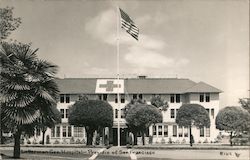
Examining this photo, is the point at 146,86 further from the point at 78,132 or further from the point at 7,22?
the point at 7,22

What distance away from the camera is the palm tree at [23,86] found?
2306 cm

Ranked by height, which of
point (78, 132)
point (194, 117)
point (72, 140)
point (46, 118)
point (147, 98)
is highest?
point (147, 98)

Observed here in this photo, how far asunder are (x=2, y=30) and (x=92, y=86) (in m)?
37.6

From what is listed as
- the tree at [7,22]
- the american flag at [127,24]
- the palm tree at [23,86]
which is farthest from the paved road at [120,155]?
the american flag at [127,24]

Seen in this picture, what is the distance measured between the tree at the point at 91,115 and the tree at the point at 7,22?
23.1 metres

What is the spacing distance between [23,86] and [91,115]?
24.3 meters

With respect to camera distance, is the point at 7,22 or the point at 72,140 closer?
the point at 7,22

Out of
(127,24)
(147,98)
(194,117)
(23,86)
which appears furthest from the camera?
(147,98)

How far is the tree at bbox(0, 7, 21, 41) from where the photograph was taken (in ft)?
79.6

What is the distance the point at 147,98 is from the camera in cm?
6153

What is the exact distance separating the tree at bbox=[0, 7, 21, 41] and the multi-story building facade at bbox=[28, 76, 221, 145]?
33.9 meters

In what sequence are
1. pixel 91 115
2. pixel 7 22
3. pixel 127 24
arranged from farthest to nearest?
pixel 91 115 < pixel 127 24 < pixel 7 22

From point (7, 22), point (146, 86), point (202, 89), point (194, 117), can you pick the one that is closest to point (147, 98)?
point (146, 86)

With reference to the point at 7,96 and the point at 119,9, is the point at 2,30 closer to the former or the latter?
the point at 7,96
